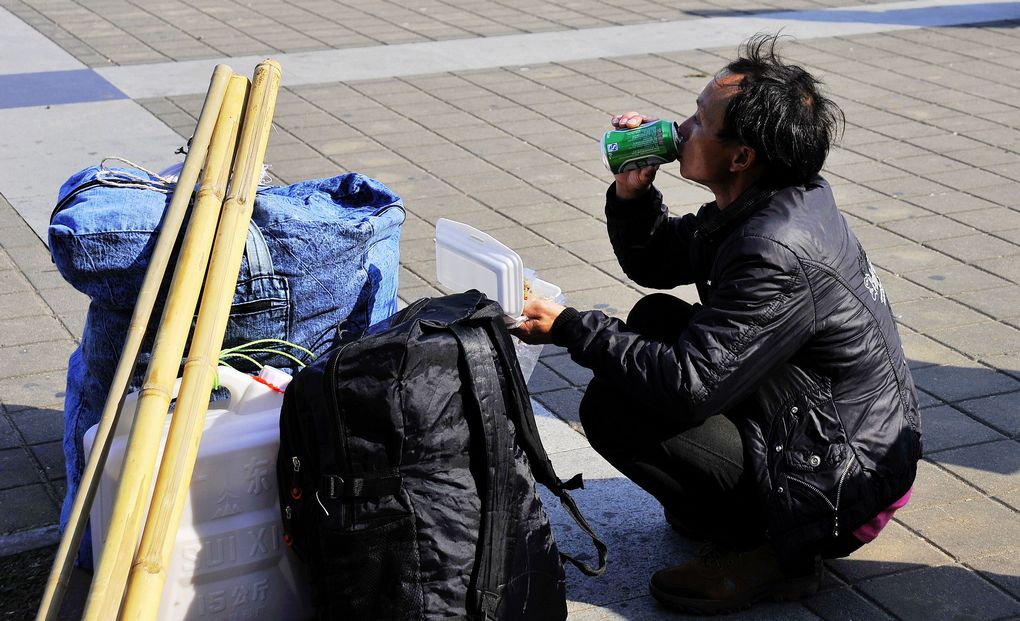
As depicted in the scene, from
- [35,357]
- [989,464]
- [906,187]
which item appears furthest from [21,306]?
[906,187]

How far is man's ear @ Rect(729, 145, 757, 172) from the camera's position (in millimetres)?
2578

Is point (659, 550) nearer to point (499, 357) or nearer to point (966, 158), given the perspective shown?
point (499, 357)

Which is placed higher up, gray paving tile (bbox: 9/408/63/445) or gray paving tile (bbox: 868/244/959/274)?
gray paving tile (bbox: 868/244/959/274)

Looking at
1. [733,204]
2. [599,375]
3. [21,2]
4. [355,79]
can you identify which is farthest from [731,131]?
[21,2]

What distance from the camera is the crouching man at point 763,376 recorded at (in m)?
2.50

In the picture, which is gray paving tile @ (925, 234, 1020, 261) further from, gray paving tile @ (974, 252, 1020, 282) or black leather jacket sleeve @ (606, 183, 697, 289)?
black leather jacket sleeve @ (606, 183, 697, 289)

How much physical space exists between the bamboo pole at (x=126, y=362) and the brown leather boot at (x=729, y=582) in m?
1.26

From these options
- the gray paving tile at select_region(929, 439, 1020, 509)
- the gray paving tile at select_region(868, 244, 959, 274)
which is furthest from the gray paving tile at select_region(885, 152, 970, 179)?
the gray paving tile at select_region(929, 439, 1020, 509)

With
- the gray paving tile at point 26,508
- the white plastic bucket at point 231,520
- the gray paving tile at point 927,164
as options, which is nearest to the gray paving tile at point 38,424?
the gray paving tile at point 26,508

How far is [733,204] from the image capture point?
8.63 feet

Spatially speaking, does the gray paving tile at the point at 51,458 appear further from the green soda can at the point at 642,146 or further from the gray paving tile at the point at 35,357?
the green soda can at the point at 642,146

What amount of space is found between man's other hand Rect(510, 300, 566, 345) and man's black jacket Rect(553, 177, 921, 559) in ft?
0.09

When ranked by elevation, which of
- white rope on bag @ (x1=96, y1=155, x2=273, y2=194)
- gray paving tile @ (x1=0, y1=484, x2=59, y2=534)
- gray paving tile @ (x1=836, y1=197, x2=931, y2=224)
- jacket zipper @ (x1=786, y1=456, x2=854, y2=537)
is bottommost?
gray paving tile @ (x1=0, y1=484, x2=59, y2=534)

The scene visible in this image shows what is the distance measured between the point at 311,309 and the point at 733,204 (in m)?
1.00
